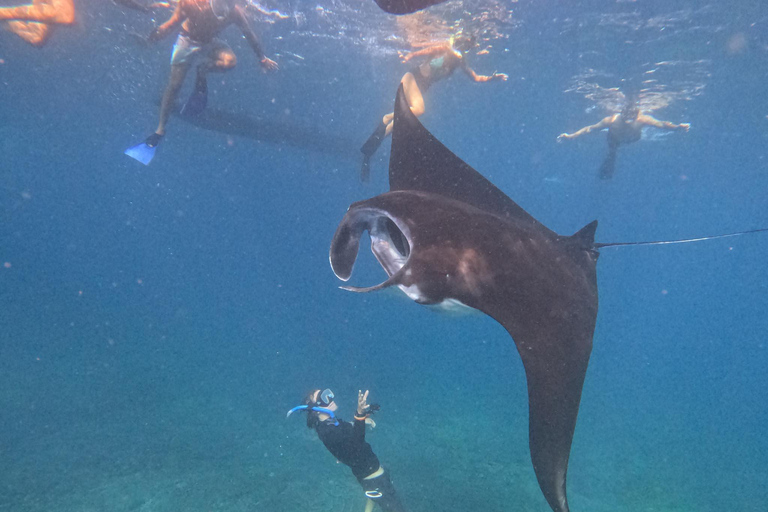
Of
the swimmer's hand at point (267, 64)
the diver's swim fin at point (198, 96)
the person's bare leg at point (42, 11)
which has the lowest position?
the diver's swim fin at point (198, 96)

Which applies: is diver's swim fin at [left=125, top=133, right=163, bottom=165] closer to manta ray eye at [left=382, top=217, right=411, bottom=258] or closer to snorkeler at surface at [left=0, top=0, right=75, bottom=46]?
snorkeler at surface at [left=0, top=0, right=75, bottom=46]

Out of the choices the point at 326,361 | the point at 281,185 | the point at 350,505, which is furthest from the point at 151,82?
the point at 281,185

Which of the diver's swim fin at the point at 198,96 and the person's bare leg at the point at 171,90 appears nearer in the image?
the person's bare leg at the point at 171,90

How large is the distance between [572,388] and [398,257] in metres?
1.47

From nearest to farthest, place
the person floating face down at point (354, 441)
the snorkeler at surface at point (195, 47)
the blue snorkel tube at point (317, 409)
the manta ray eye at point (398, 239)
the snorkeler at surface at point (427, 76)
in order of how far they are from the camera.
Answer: the manta ray eye at point (398, 239)
the blue snorkel tube at point (317, 409)
the person floating face down at point (354, 441)
the snorkeler at surface at point (195, 47)
the snorkeler at surface at point (427, 76)

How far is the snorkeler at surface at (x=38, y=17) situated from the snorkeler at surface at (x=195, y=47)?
8.52ft

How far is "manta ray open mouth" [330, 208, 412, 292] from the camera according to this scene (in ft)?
8.65

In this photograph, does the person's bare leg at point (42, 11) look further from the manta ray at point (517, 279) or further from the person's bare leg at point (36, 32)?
the manta ray at point (517, 279)

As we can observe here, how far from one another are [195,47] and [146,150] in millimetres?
2831

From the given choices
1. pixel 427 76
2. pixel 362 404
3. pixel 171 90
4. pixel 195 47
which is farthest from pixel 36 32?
pixel 362 404

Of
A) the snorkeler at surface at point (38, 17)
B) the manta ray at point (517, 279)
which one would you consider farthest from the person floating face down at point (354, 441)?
the snorkeler at surface at point (38, 17)

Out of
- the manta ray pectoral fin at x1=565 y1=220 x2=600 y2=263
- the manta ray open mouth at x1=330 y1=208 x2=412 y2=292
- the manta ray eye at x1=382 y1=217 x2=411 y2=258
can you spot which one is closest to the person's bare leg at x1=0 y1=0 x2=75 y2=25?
the manta ray open mouth at x1=330 y1=208 x2=412 y2=292

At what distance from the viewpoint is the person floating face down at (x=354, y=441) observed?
19.4ft

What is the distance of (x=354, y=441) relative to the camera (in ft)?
19.7
